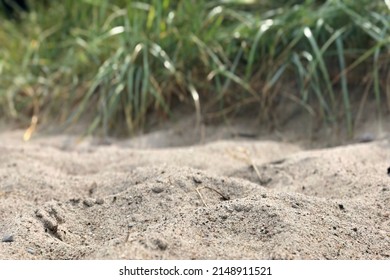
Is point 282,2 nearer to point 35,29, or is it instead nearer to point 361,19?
point 361,19

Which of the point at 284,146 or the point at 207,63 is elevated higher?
the point at 207,63

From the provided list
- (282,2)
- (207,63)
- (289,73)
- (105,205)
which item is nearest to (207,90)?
(207,63)

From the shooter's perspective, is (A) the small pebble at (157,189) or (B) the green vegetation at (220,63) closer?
(A) the small pebble at (157,189)

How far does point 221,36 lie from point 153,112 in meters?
0.44

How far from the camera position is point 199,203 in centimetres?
167

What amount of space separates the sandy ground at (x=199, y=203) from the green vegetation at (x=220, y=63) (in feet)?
1.10

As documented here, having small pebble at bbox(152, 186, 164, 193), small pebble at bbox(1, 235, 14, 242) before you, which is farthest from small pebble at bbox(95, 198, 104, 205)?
small pebble at bbox(1, 235, 14, 242)

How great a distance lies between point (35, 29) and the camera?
3.70m

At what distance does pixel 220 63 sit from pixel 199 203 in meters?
1.19

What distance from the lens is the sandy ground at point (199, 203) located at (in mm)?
1406

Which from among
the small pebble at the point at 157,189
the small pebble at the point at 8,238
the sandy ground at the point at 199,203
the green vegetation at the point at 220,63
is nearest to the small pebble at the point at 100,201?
the sandy ground at the point at 199,203

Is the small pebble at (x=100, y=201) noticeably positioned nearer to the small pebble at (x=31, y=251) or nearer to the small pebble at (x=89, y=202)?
the small pebble at (x=89, y=202)

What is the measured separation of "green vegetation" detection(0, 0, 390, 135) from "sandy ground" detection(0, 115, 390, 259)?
33 centimetres

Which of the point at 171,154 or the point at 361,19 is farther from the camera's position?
the point at 361,19
